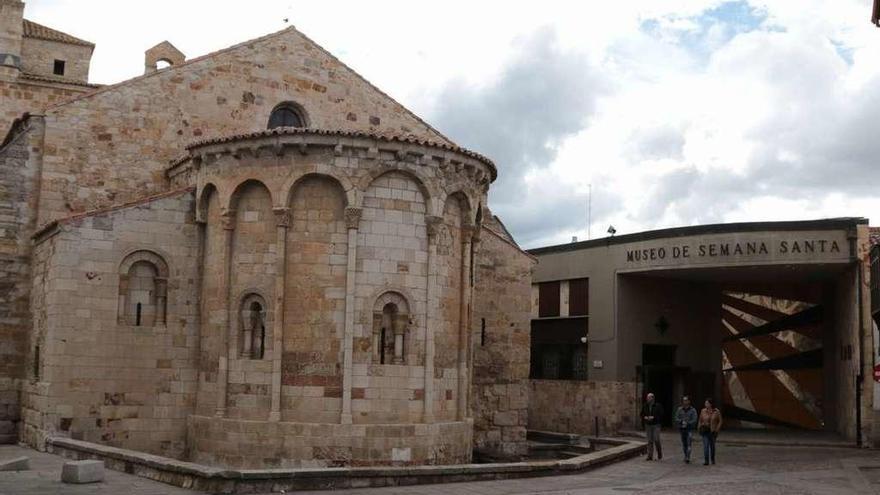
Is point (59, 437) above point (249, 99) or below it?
below

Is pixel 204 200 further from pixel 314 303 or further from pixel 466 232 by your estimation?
pixel 466 232

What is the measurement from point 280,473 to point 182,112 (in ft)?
38.3

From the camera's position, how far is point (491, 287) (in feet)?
79.9

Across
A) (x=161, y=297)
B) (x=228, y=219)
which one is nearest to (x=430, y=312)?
(x=228, y=219)

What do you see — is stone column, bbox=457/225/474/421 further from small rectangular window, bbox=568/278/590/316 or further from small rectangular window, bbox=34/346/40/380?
small rectangular window, bbox=568/278/590/316

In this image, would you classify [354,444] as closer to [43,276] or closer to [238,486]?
[238,486]

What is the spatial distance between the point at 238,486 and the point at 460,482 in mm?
4037

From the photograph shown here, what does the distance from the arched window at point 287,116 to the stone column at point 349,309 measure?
6.73 m

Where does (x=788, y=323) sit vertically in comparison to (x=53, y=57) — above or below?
below

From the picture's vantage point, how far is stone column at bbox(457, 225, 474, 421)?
19.4 metres

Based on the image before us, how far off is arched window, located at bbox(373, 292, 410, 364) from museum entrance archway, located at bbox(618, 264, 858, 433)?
12580mm

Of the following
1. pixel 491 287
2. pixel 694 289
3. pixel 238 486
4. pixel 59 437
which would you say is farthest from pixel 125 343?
pixel 694 289

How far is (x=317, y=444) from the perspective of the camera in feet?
57.4

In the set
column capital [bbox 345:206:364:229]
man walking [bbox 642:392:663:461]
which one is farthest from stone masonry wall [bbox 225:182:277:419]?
man walking [bbox 642:392:663:461]
